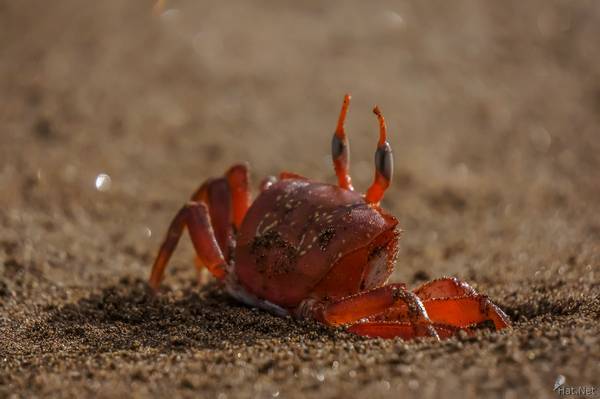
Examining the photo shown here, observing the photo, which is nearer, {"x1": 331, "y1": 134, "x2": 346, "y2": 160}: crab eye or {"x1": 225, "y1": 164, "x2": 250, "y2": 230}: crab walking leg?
{"x1": 331, "y1": 134, "x2": 346, "y2": 160}: crab eye

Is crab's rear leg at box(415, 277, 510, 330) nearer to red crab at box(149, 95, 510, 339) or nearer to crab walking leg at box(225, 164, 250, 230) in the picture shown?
red crab at box(149, 95, 510, 339)

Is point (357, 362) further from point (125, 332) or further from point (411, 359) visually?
point (125, 332)

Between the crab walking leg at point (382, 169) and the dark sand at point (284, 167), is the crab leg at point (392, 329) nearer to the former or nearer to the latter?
the dark sand at point (284, 167)

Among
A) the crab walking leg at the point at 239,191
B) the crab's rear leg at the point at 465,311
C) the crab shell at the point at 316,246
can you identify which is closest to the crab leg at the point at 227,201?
the crab walking leg at the point at 239,191

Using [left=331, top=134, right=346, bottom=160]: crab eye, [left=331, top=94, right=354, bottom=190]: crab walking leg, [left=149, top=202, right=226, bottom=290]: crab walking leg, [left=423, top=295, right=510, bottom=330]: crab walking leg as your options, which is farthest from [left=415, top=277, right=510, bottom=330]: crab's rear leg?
[left=149, top=202, right=226, bottom=290]: crab walking leg

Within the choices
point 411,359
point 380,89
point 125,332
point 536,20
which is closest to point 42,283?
point 125,332

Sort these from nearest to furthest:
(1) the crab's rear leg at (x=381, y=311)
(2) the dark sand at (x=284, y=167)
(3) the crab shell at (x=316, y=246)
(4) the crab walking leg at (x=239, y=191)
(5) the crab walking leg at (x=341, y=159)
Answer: (2) the dark sand at (x=284, y=167) → (1) the crab's rear leg at (x=381, y=311) → (3) the crab shell at (x=316, y=246) → (5) the crab walking leg at (x=341, y=159) → (4) the crab walking leg at (x=239, y=191)

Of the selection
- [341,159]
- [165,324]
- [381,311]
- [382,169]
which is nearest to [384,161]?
[382,169]

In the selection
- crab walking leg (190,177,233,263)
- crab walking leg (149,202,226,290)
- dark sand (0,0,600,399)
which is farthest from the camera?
crab walking leg (190,177,233,263)
